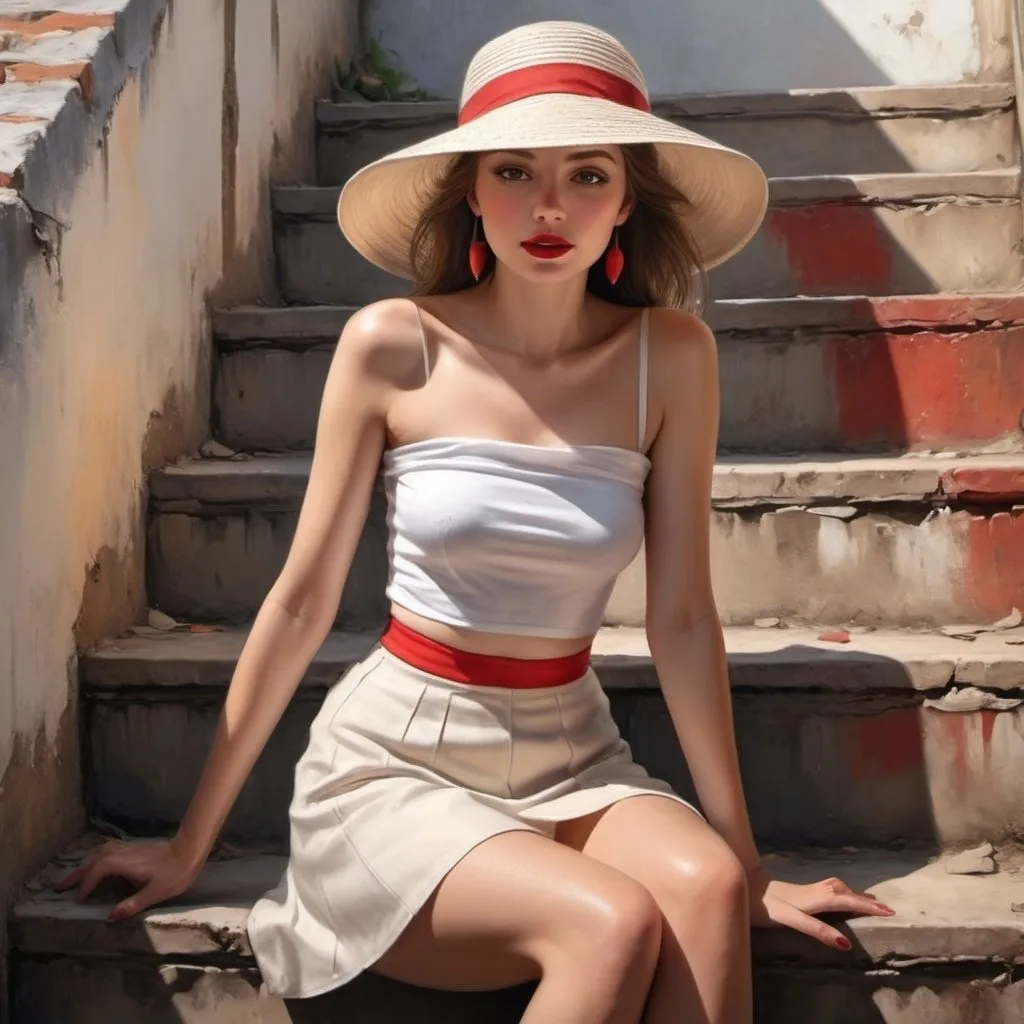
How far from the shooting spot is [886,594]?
87.0 inches

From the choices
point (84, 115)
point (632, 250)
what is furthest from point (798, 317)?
point (84, 115)

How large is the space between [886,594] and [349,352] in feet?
3.27

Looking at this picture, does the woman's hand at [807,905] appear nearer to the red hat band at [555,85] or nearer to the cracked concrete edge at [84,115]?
the red hat band at [555,85]

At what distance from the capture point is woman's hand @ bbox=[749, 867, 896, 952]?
1.66 m

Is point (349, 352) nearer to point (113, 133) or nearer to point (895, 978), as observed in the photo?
point (113, 133)

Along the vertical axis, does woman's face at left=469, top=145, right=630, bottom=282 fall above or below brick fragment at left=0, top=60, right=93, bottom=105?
below

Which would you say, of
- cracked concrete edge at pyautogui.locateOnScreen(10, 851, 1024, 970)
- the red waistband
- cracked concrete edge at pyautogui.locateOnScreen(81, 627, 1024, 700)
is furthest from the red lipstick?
cracked concrete edge at pyautogui.locateOnScreen(10, 851, 1024, 970)

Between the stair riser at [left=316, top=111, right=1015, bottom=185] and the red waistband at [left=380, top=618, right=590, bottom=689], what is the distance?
202cm

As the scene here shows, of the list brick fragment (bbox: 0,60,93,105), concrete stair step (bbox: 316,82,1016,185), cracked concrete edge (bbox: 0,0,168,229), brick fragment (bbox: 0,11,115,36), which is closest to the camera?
cracked concrete edge (bbox: 0,0,168,229)

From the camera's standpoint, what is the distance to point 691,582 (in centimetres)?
175

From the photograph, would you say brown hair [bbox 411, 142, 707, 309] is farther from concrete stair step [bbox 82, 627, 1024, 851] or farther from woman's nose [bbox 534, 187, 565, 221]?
concrete stair step [bbox 82, 627, 1024, 851]

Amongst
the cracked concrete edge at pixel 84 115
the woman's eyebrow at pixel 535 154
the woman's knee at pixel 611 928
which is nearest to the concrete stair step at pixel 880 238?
the cracked concrete edge at pixel 84 115

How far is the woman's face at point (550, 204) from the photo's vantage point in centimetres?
164

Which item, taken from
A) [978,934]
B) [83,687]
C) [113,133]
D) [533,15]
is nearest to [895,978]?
[978,934]
